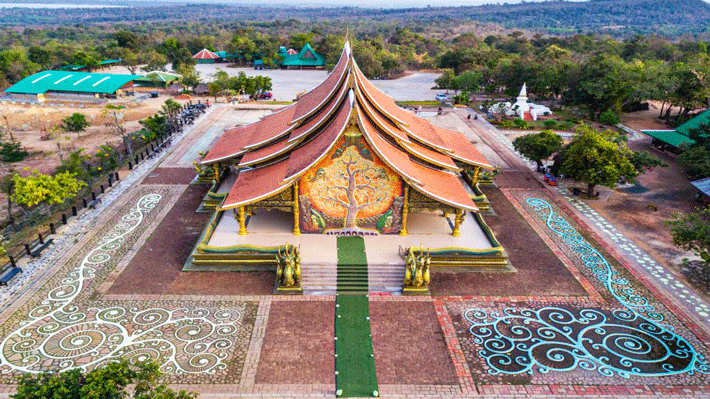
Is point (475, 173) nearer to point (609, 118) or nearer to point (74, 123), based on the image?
point (609, 118)

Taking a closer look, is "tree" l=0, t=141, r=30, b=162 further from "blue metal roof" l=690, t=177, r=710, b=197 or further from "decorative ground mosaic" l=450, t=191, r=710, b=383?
"blue metal roof" l=690, t=177, r=710, b=197

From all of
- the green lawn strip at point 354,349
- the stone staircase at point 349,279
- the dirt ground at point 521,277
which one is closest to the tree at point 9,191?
the stone staircase at point 349,279

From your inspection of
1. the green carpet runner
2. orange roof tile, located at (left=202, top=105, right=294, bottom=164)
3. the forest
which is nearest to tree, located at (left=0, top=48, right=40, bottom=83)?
the forest

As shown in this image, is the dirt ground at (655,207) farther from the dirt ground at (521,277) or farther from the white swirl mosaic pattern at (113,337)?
the white swirl mosaic pattern at (113,337)

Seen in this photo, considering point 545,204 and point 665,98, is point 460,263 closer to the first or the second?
point 545,204

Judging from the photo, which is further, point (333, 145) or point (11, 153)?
point (11, 153)

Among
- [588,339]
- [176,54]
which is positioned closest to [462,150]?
[588,339]

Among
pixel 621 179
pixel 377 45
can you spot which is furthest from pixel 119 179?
pixel 377 45
